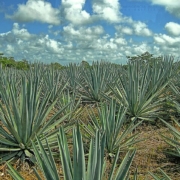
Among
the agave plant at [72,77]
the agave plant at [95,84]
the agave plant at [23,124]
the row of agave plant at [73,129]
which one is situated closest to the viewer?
the row of agave plant at [73,129]

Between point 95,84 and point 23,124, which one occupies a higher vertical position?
point 95,84

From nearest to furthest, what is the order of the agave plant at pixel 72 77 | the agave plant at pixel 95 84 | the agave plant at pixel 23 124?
the agave plant at pixel 23 124 → the agave plant at pixel 95 84 → the agave plant at pixel 72 77

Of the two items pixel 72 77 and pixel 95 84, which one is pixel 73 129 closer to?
pixel 95 84

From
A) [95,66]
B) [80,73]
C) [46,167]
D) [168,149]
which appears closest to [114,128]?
[168,149]

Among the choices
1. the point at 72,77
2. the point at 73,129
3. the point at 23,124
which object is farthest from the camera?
the point at 72,77

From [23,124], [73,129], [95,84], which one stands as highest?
[73,129]

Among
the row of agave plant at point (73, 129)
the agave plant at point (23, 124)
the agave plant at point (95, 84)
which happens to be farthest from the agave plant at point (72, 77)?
the agave plant at point (23, 124)

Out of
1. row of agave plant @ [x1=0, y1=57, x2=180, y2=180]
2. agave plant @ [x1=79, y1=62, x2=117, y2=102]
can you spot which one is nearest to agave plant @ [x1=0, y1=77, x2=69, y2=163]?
row of agave plant @ [x1=0, y1=57, x2=180, y2=180]

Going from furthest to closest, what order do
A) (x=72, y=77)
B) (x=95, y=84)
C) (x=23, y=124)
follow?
(x=72, y=77) → (x=95, y=84) → (x=23, y=124)

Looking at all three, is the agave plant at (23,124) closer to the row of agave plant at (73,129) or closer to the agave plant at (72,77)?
the row of agave plant at (73,129)

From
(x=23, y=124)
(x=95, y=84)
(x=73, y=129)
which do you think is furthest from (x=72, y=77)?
(x=73, y=129)

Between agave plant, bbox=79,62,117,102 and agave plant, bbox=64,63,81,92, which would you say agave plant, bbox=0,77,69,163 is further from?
agave plant, bbox=64,63,81,92

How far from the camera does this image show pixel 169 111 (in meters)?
6.16

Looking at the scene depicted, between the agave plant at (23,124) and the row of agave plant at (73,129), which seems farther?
the agave plant at (23,124)
